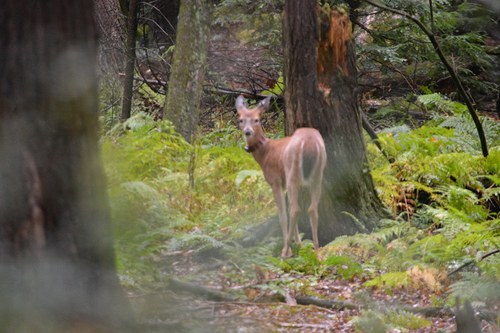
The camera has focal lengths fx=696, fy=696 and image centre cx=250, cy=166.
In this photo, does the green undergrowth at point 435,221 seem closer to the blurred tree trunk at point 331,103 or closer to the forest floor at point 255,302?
the forest floor at point 255,302

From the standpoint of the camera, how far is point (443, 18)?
10.9 meters

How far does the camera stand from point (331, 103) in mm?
7375

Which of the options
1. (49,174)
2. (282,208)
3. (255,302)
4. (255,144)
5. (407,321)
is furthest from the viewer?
(255,144)

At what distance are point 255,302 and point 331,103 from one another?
2.80 m

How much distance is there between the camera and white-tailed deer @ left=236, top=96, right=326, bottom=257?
6.97m

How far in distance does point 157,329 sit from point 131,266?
0.95m

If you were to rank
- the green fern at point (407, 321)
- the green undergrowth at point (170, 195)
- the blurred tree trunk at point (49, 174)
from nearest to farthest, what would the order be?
the blurred tree trunk at point (49, 174), the green undergrowth at point (170, 195), the green fern at point (407, 321)

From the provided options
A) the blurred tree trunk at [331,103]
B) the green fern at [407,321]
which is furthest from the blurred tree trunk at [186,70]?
the green fern at [407,321]

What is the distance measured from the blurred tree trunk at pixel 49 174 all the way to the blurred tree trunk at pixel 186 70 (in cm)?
761

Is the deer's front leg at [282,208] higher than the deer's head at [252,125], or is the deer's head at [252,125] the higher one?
the deer's head at [252,125]

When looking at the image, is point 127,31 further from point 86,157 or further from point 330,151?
point 86,157

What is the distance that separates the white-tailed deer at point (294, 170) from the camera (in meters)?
6.97

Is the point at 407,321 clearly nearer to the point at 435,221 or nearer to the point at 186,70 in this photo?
the point at 435,221

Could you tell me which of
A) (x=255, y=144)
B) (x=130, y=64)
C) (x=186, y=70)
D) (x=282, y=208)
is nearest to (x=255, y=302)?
(x=282, y=208)
